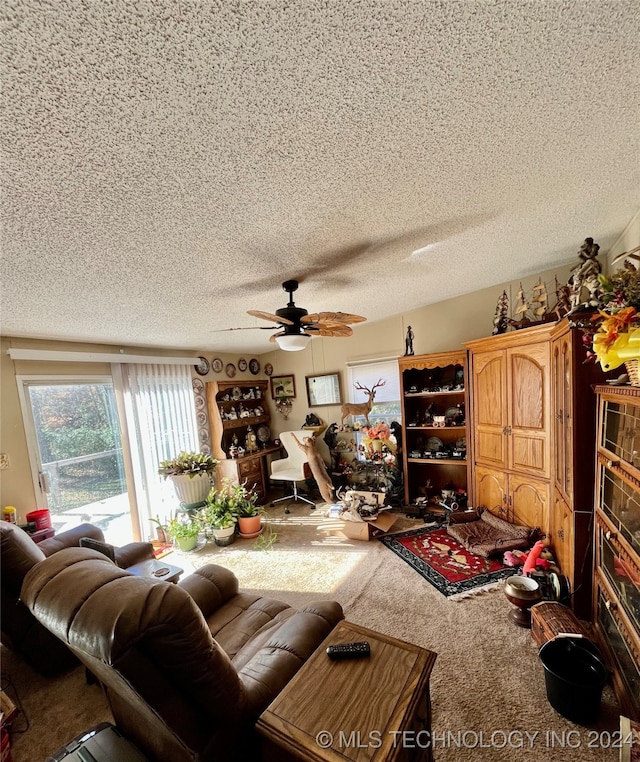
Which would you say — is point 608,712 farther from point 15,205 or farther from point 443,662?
point 15,205

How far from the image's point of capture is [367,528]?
3188 mm

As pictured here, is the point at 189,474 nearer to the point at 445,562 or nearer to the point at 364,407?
the point at 364,407

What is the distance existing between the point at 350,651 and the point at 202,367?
3.79 meters

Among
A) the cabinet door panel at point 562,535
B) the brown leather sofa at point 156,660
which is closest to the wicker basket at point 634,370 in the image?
the cabinet door panel at point 562,535

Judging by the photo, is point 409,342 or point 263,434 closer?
point 409,342

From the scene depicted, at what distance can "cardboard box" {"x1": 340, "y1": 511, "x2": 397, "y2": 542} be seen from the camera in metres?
3.19

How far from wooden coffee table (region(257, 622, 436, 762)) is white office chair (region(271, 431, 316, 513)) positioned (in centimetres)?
315

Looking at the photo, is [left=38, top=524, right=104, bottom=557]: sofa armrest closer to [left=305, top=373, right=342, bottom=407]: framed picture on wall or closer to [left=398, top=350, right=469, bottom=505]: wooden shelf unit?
[left=305, top=373, right=342, bottom=407]: framed picture on wall

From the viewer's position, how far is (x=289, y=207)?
4.42ft

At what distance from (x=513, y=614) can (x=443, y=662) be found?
61 centimetres

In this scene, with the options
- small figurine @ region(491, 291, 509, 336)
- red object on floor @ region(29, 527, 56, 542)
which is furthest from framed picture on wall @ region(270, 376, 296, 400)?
red object on floor @ region(29, 527, 56, 542)

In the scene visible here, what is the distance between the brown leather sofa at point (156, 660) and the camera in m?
0.78

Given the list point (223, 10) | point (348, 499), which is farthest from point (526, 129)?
point (348, 499)

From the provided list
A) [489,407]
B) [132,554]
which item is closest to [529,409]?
[489,407]
